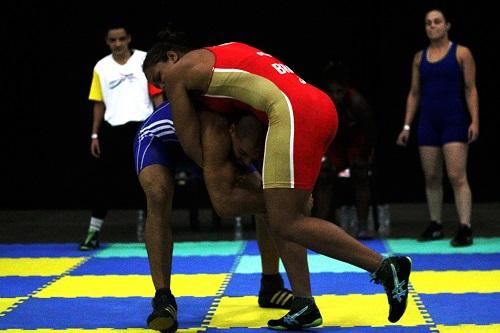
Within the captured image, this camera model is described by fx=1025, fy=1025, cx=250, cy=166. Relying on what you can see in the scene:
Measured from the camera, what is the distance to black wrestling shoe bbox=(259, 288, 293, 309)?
4.95 meters

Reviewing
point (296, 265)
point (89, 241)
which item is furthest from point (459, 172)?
point (296, 265)

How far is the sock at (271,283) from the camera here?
16.4 ft

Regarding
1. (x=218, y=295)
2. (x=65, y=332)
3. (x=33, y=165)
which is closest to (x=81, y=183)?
(x=33, y=165)

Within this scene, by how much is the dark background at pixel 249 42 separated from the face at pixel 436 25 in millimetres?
3218

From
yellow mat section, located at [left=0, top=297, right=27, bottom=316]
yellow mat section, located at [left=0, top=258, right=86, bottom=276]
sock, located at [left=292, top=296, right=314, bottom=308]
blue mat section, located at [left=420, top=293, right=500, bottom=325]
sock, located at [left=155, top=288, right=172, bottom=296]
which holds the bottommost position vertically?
yellow mat section, located at [left=0, top=258, right=86, bottom=276]

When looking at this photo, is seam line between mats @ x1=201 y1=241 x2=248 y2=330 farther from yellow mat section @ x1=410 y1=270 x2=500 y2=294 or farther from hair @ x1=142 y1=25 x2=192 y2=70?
hair @ x1=142 y1=25 x2=192 y2=70

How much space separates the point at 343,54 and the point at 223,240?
10.9 feet

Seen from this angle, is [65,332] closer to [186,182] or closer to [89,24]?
[186,182]

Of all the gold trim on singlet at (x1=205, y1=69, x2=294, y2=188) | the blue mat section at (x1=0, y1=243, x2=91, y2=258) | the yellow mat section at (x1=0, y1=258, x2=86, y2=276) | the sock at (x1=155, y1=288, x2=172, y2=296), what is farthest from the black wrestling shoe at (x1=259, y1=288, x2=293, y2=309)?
Answer: the blue mat section at (x1=0, y1=243, x2=91, y2=258)

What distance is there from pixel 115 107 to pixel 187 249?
1211mm

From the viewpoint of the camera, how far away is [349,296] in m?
5.29

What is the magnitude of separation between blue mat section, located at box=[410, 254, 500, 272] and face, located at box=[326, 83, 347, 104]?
172 cm

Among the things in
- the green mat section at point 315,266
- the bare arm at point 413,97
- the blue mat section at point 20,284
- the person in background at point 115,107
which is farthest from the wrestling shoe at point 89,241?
the bare arm at point 413,97

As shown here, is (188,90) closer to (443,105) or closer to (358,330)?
(358,330)
